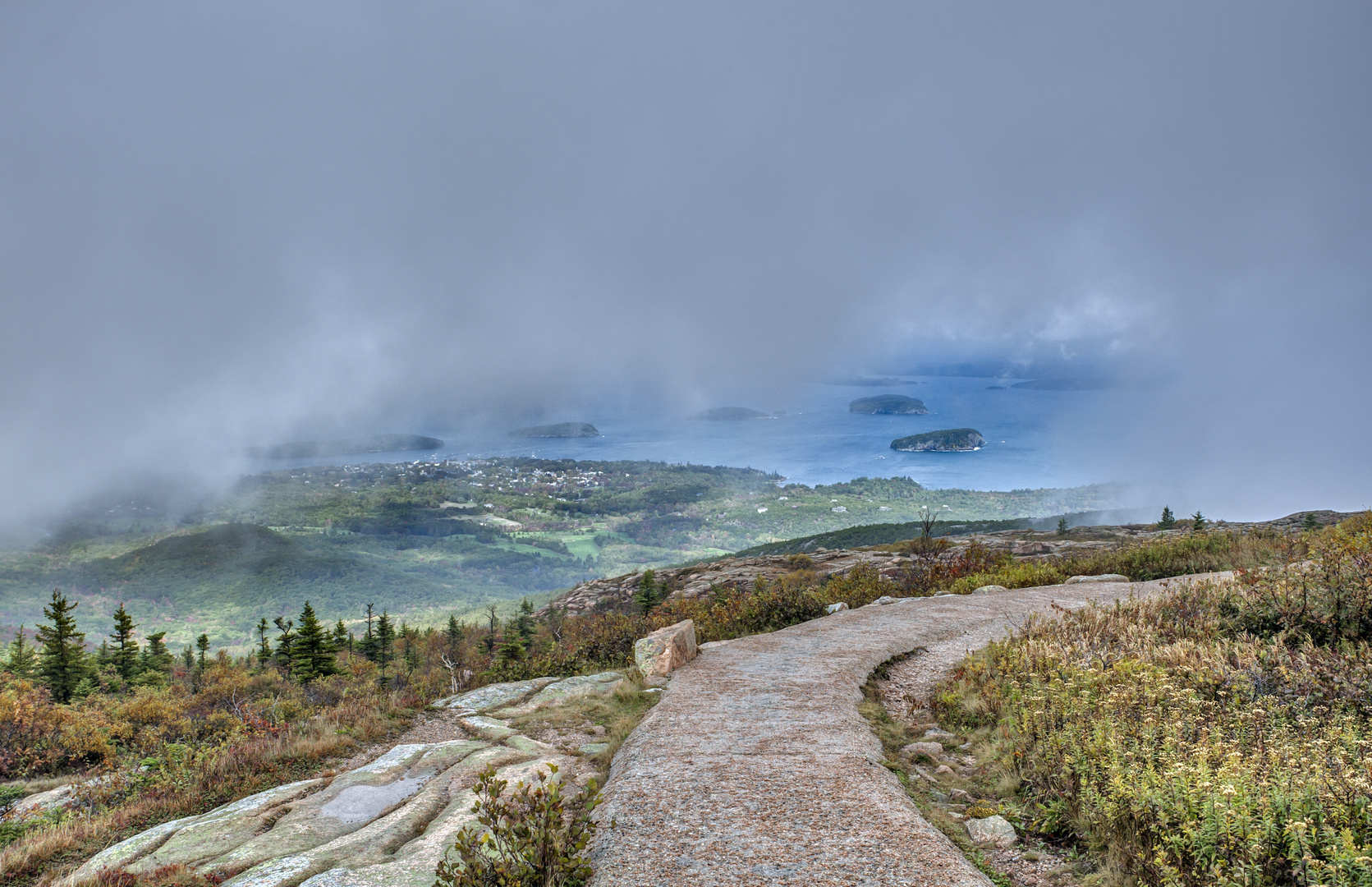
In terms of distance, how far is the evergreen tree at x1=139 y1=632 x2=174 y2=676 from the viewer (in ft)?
105

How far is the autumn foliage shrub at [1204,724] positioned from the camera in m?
3.77

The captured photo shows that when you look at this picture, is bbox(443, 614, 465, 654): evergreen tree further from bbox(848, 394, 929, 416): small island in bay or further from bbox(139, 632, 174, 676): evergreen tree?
bbox(848, 394, 929, 416): small island in bay

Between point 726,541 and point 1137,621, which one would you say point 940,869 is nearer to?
point 1137,621

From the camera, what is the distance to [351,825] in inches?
234

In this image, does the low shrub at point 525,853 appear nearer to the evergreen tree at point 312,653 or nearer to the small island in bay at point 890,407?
the evergreen tree at point 312,653

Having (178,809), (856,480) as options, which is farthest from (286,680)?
(856,480)

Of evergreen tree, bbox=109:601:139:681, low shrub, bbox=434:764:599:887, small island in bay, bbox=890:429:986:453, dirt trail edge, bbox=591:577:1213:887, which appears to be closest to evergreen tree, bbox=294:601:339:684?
evergreen tree, bbox=109:601:139:681

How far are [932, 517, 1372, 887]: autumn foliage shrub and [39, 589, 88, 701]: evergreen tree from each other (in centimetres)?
3196

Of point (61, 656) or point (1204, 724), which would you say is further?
point (61, 656)

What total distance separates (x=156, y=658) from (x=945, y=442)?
5490 inches

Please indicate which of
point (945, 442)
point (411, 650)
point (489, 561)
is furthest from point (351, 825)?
point (489, 561)

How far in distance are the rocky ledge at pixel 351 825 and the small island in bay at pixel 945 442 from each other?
5729 inches

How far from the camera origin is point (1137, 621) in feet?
30.9

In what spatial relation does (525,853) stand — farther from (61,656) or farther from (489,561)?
(489,561)
